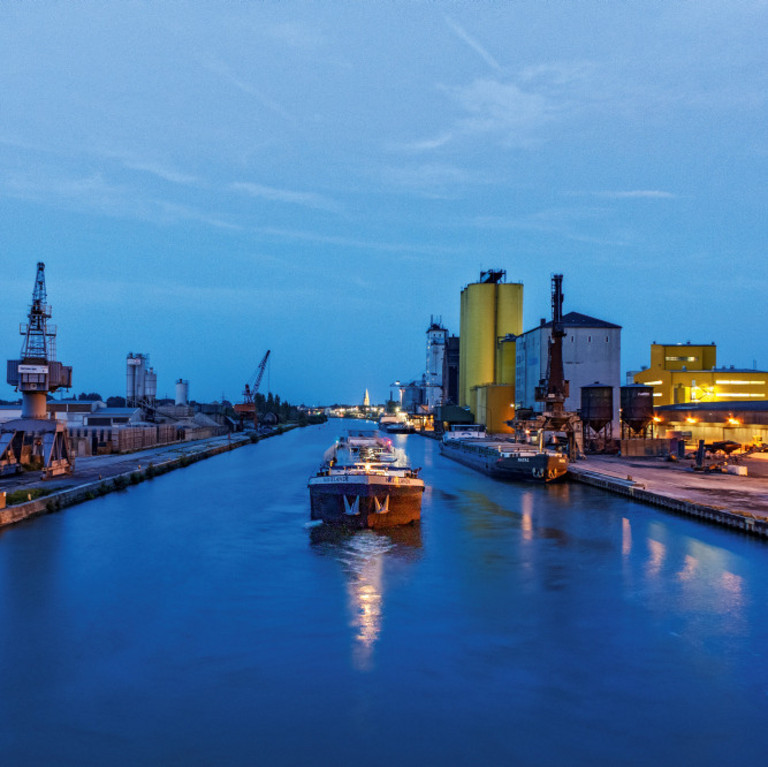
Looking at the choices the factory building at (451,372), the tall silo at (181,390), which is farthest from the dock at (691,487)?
the tall silo at (181,390)

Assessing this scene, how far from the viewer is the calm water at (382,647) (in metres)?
13.2

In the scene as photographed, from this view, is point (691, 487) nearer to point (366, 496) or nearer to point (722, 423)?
point (366, 496)

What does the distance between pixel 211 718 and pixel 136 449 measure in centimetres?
6742

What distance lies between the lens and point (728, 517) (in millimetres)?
31797

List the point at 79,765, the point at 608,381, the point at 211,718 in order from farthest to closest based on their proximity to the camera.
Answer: the point at 608,381, the point at 211,718, the point at 79,765

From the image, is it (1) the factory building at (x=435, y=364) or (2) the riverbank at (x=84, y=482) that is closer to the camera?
(2) the riverbank at (x=84, y=482)

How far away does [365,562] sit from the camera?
26.7 m

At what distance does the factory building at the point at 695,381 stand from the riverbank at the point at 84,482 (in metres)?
77.4

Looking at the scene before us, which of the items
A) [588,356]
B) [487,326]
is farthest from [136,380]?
[588,356]

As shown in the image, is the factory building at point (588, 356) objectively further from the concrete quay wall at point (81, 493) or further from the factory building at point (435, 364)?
the factory building at point (435, 364)

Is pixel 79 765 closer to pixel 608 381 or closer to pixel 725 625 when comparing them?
pixel 725 625

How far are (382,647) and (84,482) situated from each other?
103ft

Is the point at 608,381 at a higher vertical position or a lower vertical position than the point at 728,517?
higher

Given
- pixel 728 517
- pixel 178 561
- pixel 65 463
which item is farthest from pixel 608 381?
pixel 178 561
